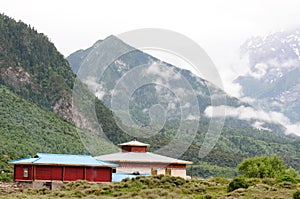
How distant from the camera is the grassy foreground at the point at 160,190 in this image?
31.9 m

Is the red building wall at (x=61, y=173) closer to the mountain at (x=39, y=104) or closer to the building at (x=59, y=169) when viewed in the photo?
the building at (x=59, y=169)

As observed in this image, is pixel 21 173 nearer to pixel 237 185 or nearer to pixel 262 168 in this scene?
pixel 237 185

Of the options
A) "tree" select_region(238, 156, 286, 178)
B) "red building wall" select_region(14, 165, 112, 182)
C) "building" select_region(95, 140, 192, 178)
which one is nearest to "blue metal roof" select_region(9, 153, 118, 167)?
"red building wall" select_region(14, 165, 112, 182)

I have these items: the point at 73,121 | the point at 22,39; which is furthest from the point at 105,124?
the point at 22,39

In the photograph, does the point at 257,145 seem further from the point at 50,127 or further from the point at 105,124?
the point at 50,127

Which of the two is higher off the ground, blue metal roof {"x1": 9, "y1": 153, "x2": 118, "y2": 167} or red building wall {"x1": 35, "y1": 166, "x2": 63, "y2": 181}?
blue metal roof {"x1": 9, "y1": 153, "x2": 118, "y2": 167}

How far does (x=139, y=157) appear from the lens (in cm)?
5119

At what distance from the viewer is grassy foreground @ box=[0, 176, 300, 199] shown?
31.9 m

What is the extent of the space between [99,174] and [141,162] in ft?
18.0

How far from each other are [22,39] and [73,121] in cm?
2307

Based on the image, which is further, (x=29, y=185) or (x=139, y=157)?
(x=139, y=157)

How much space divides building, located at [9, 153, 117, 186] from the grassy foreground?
4738 mm

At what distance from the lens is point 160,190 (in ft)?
113

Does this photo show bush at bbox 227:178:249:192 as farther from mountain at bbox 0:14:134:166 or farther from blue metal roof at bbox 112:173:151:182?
mountain at bbox 0:14:134:166
